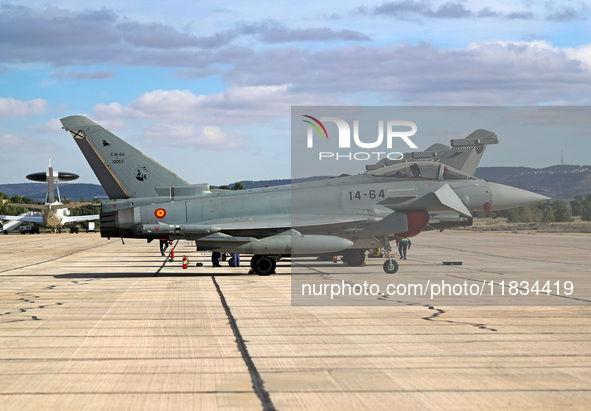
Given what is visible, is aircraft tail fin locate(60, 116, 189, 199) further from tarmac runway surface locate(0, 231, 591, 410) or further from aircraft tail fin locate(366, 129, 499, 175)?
aircraft tail fin locate(366, 129, 499, 175)

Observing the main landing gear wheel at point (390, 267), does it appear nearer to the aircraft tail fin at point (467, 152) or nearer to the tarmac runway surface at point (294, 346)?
the tarmac runway surface at point (294, 346)

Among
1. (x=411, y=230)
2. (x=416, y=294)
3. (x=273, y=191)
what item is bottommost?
(x=416, y=294)

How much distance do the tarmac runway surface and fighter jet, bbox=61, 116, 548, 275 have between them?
7.91 ft

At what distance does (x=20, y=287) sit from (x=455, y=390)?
15.7m

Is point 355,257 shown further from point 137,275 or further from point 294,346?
point 294,346

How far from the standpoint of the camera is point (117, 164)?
22.8 m

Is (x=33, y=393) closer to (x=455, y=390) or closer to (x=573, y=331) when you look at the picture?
(x=455, y=390)

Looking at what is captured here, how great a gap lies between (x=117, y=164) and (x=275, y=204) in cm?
555

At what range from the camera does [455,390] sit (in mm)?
7434

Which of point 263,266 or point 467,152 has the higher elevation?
point 467,152

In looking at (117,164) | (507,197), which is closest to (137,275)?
(117,164)

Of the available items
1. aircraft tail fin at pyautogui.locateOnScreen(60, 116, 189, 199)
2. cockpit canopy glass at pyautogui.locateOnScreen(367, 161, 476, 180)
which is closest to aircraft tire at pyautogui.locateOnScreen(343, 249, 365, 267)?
cockpit canopy glass at pyautogui.locateOnScreen(367, 161, 476, 180)

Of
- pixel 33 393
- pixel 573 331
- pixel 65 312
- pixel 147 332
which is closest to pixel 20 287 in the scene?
pixel 65 312

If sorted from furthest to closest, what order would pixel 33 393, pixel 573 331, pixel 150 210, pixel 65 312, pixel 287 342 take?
pixel 150 210, pixel 65 312, pixel 573 331, pixel 287 342, pixel 33 393
